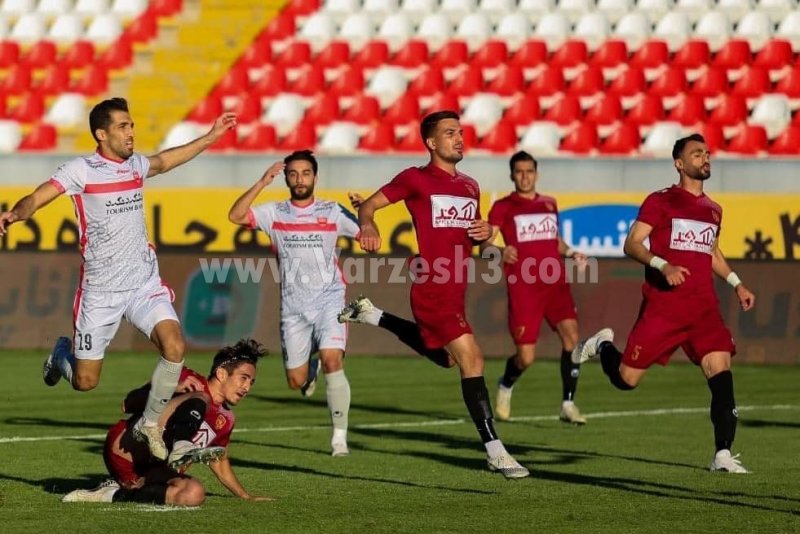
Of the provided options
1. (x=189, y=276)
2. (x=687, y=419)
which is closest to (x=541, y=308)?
(x=687, y=419)

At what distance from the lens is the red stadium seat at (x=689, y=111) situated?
25.3 metres

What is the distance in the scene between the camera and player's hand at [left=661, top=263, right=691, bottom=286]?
1124cm

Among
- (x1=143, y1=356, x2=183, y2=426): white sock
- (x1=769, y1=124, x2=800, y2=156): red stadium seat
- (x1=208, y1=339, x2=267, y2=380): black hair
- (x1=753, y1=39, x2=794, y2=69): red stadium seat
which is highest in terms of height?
(x1=753, y1=39, x2=794, y2=69): red stadium seat

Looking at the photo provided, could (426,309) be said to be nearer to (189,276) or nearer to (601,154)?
(189,276)

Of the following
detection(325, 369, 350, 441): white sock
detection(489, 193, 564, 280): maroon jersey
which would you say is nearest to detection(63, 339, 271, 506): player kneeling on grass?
detection(325, 369, 350, 441): white sock

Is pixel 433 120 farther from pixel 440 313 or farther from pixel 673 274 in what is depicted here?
pixel 673 274

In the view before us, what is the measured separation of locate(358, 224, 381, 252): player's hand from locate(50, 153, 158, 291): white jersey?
56.8 inches

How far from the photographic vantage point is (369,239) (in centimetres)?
1055

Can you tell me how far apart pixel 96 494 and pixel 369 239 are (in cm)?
241

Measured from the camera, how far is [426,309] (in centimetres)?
1134

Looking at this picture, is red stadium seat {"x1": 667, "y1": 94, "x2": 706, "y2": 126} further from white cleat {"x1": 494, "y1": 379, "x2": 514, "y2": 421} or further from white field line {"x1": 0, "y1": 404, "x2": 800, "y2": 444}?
white cleat {"x1": 494, "y1": 379, "x2": 514, "y2": 421}

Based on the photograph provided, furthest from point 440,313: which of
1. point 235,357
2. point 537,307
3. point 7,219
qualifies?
point 537,307

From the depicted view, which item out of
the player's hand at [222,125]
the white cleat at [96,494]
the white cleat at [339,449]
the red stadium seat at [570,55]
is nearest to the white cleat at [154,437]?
the white cleat at [96,494]

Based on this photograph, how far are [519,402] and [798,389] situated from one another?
11.0 ft
